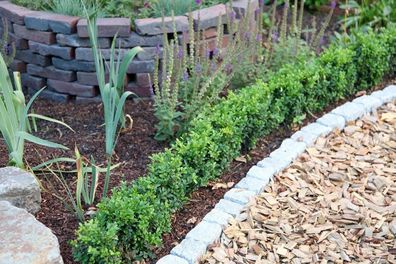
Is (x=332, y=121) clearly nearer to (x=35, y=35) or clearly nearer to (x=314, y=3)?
(x=35, y=35)

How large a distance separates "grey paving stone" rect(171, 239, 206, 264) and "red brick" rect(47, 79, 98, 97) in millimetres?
1646

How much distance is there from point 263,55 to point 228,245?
5.66ft

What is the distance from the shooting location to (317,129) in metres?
4.20

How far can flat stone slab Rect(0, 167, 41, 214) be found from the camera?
305 centimetres

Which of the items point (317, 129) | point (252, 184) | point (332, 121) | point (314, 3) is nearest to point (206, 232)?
point (252, 184)

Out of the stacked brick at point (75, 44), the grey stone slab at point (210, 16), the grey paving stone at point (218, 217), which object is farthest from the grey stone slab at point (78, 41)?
the grey paving stone at point (218, 217)

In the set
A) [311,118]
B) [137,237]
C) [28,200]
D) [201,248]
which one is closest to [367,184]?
[311,118]

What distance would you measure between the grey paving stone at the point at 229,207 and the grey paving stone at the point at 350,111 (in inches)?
50.4

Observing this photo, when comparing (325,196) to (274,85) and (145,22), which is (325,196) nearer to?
(274,85)

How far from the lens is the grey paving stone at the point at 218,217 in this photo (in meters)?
3.26

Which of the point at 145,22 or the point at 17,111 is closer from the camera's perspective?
the point at 17,111

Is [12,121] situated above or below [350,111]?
above

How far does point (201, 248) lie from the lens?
308 cm

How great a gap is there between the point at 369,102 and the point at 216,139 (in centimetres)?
148
